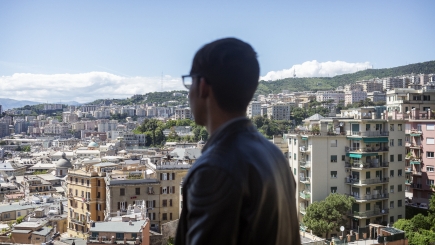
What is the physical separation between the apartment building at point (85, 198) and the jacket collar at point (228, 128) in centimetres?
2137

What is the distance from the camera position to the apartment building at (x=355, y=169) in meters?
17.8

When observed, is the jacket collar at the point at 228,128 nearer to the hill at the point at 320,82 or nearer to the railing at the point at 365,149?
the railing at the point at 365,149

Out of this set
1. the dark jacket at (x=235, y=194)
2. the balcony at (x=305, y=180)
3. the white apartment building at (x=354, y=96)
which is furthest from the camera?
the white apartment building at (x=354, y=96)

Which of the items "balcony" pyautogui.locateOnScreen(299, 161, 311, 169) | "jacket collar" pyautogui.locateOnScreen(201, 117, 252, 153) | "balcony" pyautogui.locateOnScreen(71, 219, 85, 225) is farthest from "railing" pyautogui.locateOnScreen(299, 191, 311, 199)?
"jacket collar" pyautogui.locateOnScreen(201, 117, 252, 153)

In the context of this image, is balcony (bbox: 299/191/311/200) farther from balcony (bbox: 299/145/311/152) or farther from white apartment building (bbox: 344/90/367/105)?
white apartment building (bbox: 344/90/367/105)

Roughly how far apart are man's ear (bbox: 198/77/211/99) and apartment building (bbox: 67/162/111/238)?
70.0ft

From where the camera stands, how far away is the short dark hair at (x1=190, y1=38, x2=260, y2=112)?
1285mm

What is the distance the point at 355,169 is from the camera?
58.8 ft

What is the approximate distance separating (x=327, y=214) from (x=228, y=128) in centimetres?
1569

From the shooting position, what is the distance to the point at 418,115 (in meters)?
21.8

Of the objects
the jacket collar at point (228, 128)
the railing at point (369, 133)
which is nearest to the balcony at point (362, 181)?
the railing at point (369, 133)

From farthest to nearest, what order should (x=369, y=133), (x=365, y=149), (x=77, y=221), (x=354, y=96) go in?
(x=354, y=96) → (x=77, y=221) → (x=369, y=133) → (x=365, y=149)

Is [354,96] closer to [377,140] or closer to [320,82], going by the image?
[320,82]

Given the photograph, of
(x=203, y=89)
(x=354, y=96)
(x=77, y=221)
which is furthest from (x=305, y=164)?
(x=354, y=96)
